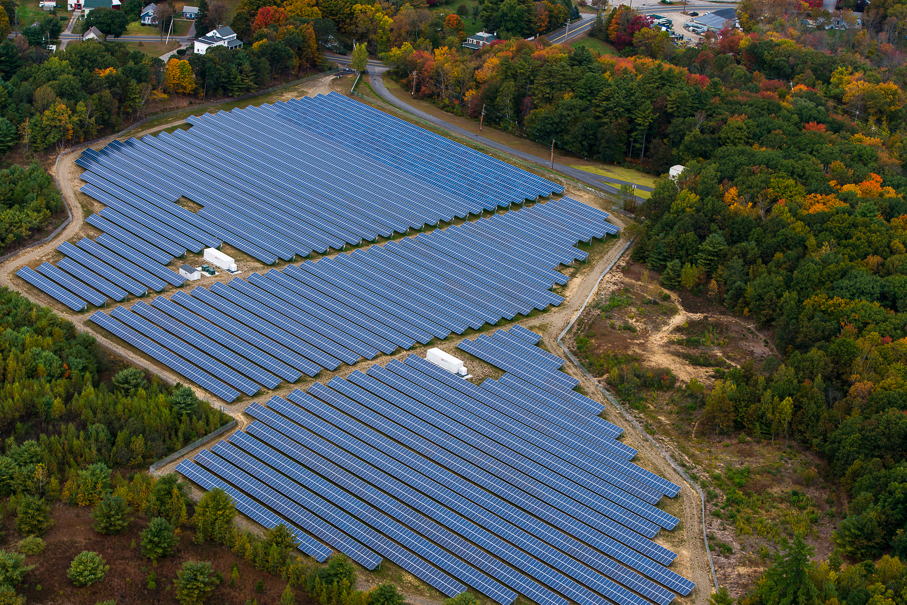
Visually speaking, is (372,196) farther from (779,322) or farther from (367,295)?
(779,322)

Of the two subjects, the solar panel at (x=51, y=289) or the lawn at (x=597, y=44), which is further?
the lawn at (x=597, y=44)

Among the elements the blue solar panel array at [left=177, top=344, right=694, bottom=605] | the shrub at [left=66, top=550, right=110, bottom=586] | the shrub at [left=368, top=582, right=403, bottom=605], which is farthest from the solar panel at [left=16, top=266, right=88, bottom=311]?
the shrub at [left=368, top=582, right=403, bottom=605]

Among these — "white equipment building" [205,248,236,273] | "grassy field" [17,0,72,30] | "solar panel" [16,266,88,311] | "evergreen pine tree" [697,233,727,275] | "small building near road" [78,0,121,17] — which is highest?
"small building near road" [78,0,121,17]

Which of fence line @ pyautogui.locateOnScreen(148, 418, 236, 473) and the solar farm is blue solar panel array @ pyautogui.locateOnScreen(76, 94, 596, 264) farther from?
fence line @ pyautogui.locateOnScreen(148, 418, 236, 473)

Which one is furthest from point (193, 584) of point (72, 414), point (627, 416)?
point (627, 416)

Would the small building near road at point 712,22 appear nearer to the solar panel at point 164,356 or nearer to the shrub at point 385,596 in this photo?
the solar panel at point 164,356

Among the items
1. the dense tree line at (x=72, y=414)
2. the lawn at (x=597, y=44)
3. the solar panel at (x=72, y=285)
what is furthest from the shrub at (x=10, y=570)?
the lawn at (x=597, y=44)
